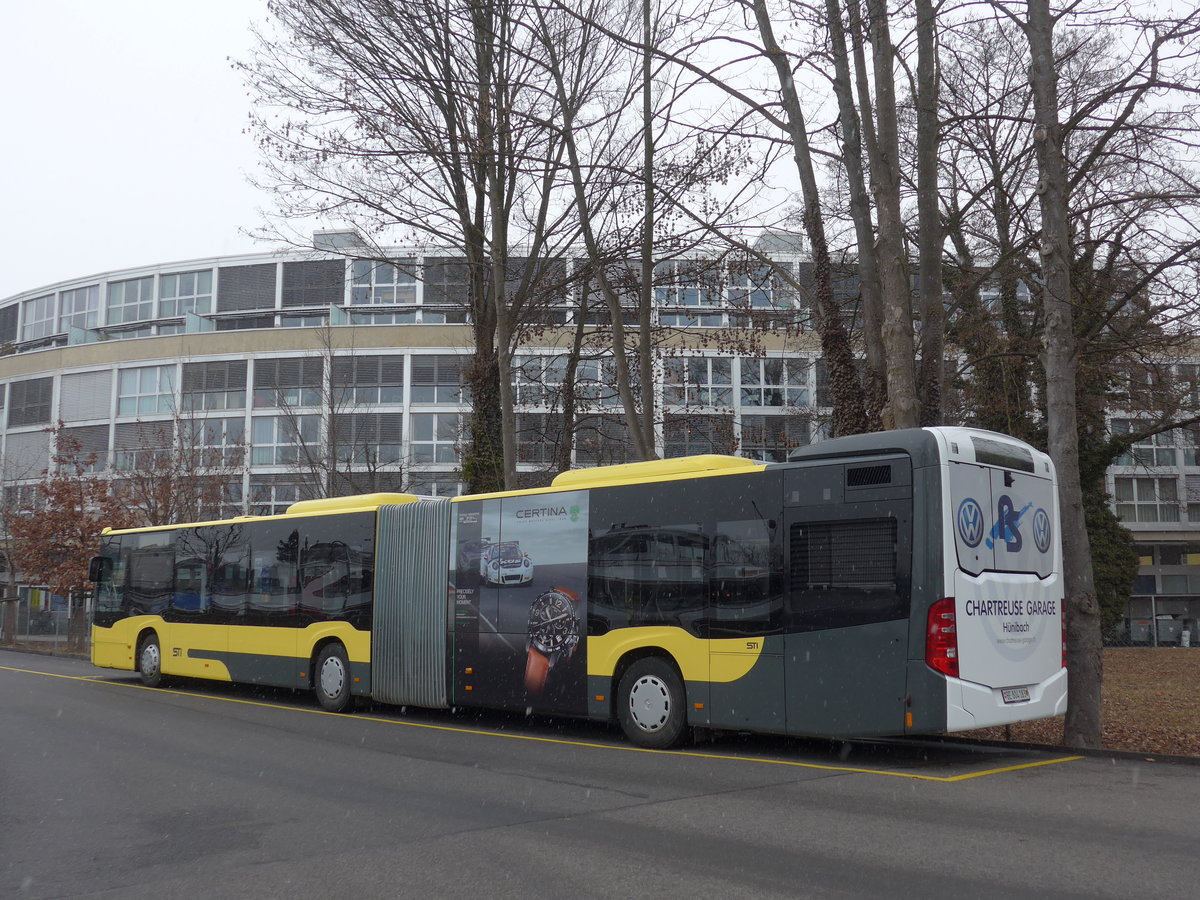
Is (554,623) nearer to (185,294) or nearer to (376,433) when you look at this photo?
A: (376,433)

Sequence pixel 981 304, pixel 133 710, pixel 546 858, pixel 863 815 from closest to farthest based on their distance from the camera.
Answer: pixel 546 858 < pixel 863 815 < pixel 133 710 < pixel 981 304

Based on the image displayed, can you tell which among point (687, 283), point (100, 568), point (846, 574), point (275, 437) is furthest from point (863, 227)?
point (275, 437)

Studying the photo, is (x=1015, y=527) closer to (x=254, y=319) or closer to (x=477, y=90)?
(x=477, y=90)

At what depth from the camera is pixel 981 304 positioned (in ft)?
76.0

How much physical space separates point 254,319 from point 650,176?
37405mm

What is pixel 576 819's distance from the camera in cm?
754

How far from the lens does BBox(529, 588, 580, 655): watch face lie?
42.1ft

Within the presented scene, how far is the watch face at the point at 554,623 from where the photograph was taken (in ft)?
42.1

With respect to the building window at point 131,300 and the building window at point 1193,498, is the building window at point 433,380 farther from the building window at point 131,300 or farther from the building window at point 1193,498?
the building window at point 1193,498

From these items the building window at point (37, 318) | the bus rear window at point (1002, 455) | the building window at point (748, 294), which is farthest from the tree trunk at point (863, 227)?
the building window at point (37, 318)

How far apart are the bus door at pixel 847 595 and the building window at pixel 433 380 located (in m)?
36.8

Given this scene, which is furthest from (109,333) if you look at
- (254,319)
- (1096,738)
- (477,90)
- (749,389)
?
(1096,738)

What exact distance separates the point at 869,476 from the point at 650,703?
3506 mm

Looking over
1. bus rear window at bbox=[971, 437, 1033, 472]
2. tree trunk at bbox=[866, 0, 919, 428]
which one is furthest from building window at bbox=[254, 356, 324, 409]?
bus rear window at bbox=[971, 437, 1033, 472]
